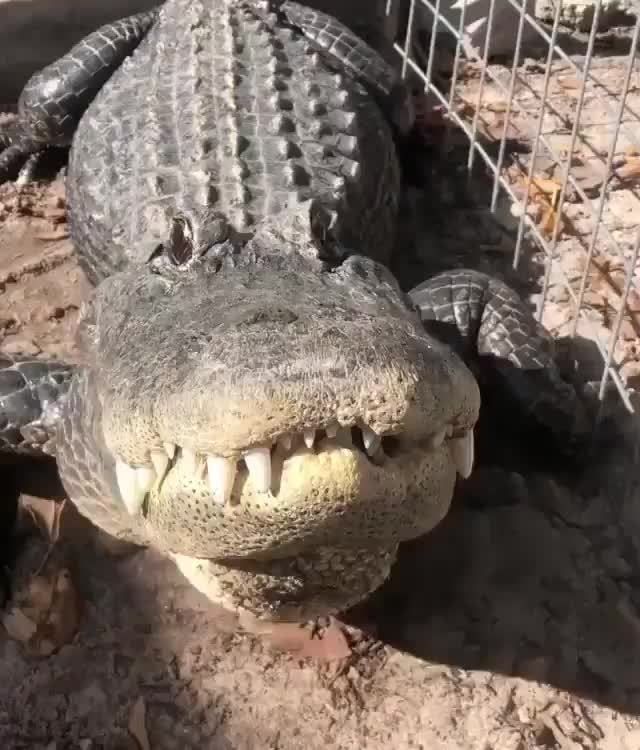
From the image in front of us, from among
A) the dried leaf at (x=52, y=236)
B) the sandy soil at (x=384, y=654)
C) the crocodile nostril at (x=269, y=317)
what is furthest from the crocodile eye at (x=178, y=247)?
the dried leaf at (x=52, y=236)

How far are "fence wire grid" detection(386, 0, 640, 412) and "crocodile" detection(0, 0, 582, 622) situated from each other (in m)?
0.28

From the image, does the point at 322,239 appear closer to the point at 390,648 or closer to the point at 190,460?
the point at 190,460

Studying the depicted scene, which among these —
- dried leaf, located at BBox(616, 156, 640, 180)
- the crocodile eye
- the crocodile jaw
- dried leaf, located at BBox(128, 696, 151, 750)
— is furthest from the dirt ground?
dried leaf, located at BBox(616, 156, 640, 180)

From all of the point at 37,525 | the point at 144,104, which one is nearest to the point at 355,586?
the point at 37,525

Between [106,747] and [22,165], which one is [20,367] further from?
[22,165]

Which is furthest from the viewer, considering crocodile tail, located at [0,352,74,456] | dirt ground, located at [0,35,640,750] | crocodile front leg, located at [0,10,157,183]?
crocodile front leg, located at [0,10,157,183]

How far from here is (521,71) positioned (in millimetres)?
4195

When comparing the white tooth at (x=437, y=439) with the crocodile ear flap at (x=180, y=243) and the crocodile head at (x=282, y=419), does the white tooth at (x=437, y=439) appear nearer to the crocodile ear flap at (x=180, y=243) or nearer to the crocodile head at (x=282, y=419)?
the crocodile head at (x=282, y=419)

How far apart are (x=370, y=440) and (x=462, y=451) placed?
26 cm

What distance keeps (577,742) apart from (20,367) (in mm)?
1644

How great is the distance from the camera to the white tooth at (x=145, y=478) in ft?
5.39

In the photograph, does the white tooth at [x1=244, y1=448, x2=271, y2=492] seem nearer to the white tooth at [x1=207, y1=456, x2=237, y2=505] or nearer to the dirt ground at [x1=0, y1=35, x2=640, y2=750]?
the white tooth at [x1=207, y1=456, x2=237, y2=505]

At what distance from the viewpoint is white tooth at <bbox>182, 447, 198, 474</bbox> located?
1.50 m

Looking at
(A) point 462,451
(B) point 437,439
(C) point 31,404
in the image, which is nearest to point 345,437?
(B) point 437,439
